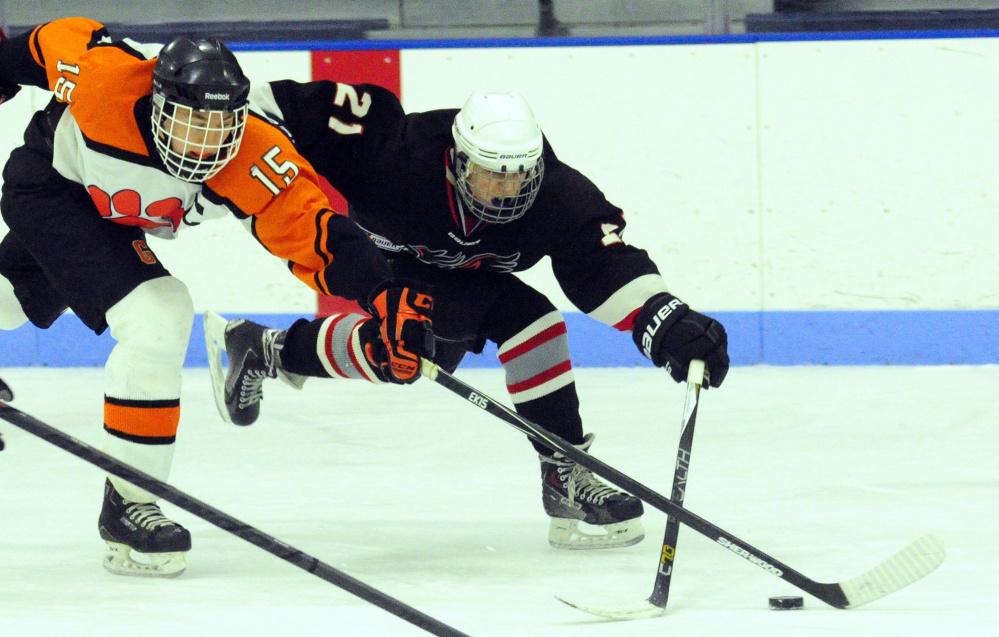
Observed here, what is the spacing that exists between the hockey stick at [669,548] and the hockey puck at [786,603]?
177 millimetres

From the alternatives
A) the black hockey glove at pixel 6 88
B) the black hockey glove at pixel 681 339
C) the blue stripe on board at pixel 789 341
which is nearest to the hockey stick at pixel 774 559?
the black hockey glove at pixel 681 339

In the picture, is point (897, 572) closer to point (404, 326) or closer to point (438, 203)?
point (404, 326)

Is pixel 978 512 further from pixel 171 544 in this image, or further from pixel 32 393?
pixel 32 393

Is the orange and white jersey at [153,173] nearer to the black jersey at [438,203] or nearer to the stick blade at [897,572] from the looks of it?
the black jersey at [438,203]

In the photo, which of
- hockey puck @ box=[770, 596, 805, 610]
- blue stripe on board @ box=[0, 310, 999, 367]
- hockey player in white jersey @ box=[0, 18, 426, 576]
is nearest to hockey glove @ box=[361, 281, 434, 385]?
hockey player in white jersey @ box=[0, 18, 426, 576]

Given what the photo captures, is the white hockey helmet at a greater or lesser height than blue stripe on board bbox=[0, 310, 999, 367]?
greater

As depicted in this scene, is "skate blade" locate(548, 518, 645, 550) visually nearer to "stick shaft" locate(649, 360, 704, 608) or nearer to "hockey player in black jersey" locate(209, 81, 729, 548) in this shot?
"hockey player in black jersey" locate(209, 81, 729, 548)

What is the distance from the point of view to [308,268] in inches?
104

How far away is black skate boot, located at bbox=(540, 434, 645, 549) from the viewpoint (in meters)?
2.73

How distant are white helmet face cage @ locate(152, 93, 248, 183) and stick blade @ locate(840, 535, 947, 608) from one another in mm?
1345

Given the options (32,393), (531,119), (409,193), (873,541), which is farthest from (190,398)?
(873,541)

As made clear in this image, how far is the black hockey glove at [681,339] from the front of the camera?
252 cm

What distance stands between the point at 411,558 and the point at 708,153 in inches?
107

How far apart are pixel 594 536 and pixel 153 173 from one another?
1143 millimetres
